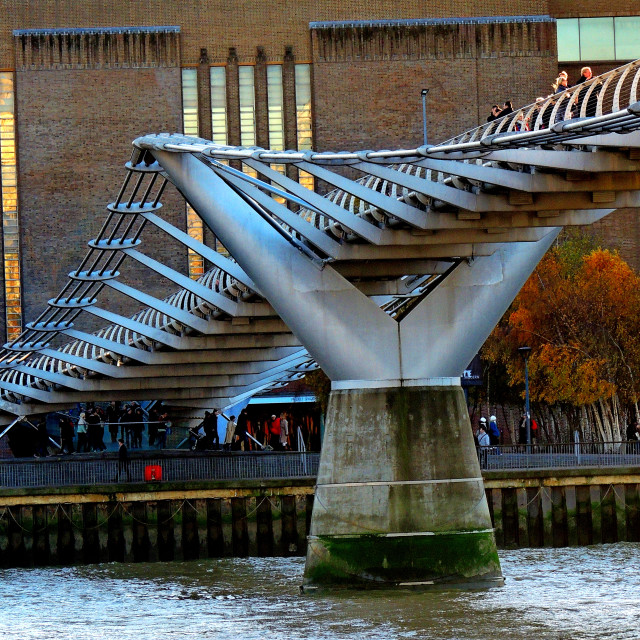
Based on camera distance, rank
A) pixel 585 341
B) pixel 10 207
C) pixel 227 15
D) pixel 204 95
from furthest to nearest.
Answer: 1. pixel 227 15
2. pixel 204 95
3. pixel 10 207
4. pixel 585 341

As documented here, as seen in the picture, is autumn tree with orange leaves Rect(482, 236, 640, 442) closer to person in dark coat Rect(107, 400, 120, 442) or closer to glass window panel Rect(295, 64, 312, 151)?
person in dark coat Rect(107, 400, 120, 442)

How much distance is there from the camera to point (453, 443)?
2870 cm

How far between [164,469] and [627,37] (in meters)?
38.6

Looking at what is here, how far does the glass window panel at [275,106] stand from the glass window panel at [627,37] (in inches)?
546

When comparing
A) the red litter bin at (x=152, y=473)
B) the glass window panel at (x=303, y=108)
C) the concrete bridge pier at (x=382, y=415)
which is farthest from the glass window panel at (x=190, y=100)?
the concrete bridge pier at (x=382, y=415)

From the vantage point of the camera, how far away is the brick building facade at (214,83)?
224ft

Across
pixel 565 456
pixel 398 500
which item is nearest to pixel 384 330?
pixel 398 500

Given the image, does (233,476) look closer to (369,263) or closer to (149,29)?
(369,263)

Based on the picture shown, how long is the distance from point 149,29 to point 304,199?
140 feet

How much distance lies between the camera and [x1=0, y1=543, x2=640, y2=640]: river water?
2405 cm

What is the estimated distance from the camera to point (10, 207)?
68188 mm

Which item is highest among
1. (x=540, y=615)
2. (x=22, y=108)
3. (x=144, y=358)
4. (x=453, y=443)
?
(x=22, y=108)

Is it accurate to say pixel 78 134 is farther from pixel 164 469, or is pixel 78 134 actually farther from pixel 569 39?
pixel 164 469

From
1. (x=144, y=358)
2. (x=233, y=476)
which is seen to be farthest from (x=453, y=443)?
(x=144, y=358)
